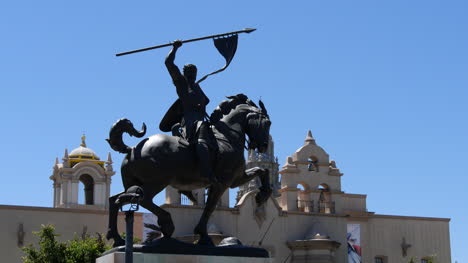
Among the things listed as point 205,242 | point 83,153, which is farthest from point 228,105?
point 83,153

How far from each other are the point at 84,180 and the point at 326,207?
14.1 meters

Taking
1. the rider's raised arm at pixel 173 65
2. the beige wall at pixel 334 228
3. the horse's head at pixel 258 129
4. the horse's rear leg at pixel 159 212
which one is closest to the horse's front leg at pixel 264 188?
the horse's head at pixel 258 129

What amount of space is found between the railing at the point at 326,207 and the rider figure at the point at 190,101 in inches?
1421

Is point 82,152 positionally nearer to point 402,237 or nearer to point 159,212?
point 402,237

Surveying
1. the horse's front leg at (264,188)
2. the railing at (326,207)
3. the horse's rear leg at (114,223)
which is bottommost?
the horse's rear leg at (114,223)

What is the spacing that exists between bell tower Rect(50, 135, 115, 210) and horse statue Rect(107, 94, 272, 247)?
35.5 m

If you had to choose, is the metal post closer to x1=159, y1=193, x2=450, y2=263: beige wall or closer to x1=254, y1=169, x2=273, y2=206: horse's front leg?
x1=254, y1=169, x2=273, y2=206: horse's front leg

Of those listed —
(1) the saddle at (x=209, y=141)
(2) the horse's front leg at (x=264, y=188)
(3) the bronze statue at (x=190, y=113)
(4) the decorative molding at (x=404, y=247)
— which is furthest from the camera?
(4) the decorative molding at (x=404, y=247)

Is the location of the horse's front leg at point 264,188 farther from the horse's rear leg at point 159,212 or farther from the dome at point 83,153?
the dome at point 83,153

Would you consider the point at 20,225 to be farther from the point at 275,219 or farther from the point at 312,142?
the point at 312,142

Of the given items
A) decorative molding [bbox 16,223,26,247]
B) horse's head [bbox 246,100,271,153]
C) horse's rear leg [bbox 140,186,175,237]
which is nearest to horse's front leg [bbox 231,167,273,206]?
horse's head [bbox 246,100,271,153]

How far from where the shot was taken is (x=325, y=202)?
161 feet

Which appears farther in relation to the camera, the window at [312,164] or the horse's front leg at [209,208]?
the window at [312,164]

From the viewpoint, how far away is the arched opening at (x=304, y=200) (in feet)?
159
